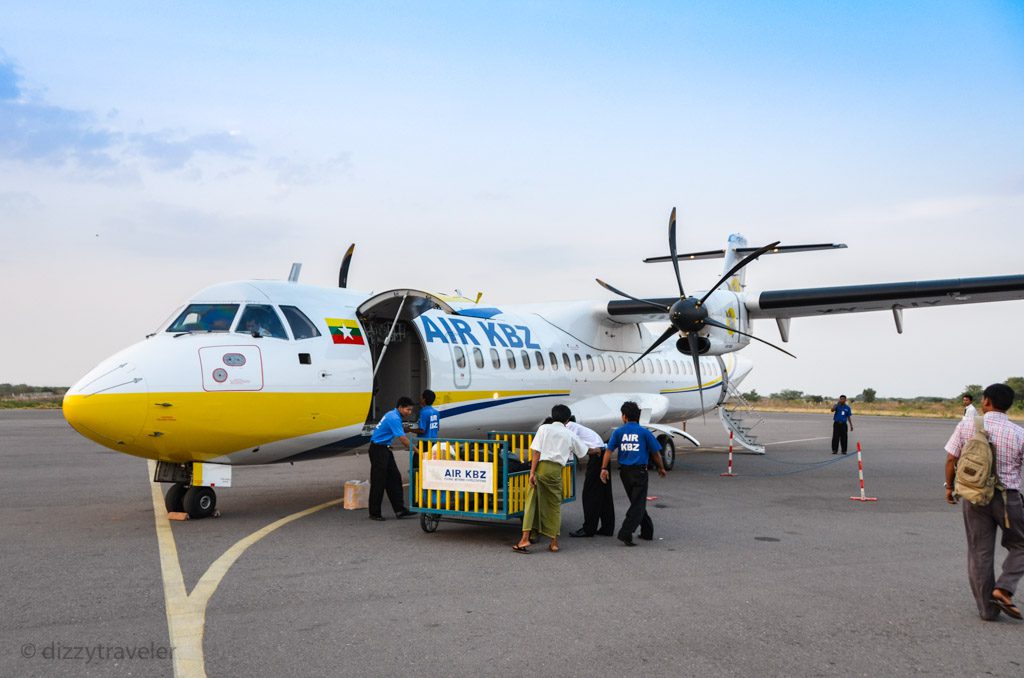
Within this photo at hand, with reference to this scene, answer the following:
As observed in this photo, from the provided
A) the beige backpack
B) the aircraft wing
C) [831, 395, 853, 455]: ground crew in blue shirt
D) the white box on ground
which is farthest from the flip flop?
[831, 395, 853, 455]: ground crew in blue shirt

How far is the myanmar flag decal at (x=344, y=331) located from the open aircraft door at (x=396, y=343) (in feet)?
0.96

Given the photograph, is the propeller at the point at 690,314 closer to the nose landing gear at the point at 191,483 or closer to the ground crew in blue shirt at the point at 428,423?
the ground crew in blue shirt at the point at 428,423

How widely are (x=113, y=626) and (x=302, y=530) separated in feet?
12.2

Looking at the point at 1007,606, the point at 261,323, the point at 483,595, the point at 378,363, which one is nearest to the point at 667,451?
the point at 378,363

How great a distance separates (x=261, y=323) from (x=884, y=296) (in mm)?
11774

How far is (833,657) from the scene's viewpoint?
16.0 feet

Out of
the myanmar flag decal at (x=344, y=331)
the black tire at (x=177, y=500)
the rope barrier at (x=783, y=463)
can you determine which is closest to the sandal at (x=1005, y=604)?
the myanmar flag decal at (x=344, y=331)

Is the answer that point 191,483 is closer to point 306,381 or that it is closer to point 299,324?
point 306,381

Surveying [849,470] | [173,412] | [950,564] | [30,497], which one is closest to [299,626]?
[173,412]

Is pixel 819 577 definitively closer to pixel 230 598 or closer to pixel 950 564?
pixel 950 564

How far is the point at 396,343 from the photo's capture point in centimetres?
1323

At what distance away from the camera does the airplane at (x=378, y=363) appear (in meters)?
8.97

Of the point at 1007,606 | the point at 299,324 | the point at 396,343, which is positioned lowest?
the point at 1007,606

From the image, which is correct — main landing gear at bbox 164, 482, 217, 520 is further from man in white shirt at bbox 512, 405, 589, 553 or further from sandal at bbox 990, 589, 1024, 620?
sandal at bbox 990, 589, 1024, 620
